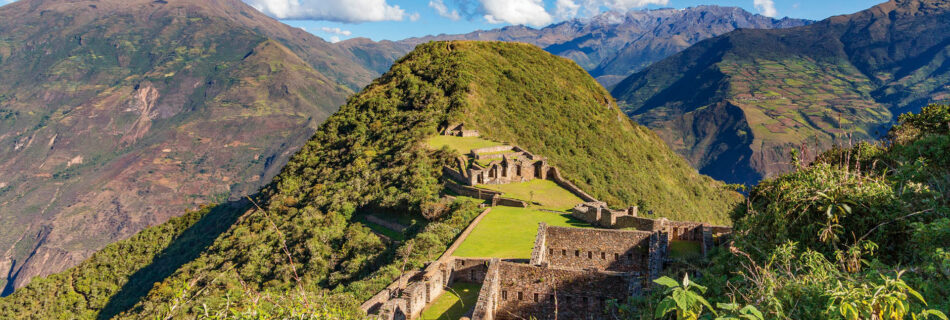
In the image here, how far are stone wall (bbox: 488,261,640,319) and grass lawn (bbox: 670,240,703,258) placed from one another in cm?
566

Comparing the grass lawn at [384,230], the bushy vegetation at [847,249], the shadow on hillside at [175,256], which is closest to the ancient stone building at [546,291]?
the bushy vegetation at [847,249]

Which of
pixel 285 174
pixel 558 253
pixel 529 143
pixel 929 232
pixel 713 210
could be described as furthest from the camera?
pixel 713 210

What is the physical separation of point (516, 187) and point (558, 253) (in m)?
21.1

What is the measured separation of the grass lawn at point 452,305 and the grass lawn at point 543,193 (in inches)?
591

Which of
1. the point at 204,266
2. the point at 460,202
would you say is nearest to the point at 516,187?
the point at 460,202

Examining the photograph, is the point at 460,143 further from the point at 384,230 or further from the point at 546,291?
the point at 546,291

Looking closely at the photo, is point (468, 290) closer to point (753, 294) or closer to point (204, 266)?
point (753, 294)

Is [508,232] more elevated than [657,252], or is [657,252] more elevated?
[657,252]

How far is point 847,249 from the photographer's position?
9.49 meters

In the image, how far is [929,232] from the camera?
792 centimetres

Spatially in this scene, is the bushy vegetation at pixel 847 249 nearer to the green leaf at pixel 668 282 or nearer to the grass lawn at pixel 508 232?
the green leaf at pixel 668 282

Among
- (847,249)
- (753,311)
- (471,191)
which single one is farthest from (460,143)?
(753,311)

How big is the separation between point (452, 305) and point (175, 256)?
5589 cm

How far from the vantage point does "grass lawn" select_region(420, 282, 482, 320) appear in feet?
62.6
